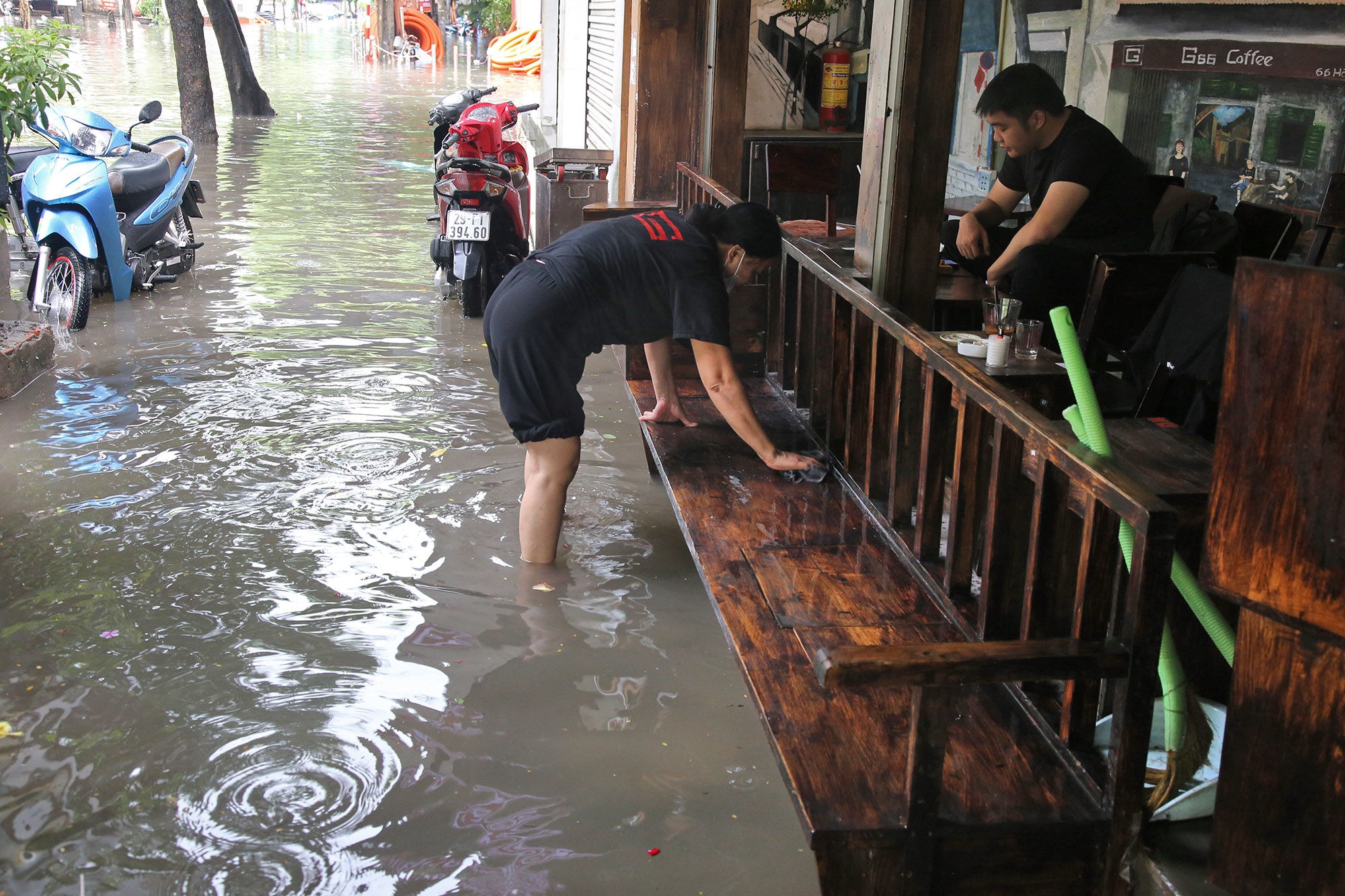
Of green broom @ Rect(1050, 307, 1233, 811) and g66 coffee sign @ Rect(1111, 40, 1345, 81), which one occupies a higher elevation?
g66 coffee sign @ Rect(1111, 40, 1345, 81)

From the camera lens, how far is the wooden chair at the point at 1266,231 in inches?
204

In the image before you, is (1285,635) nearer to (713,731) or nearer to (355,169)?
(713,731)

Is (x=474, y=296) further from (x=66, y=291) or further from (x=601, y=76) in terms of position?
(x=601, y=76)

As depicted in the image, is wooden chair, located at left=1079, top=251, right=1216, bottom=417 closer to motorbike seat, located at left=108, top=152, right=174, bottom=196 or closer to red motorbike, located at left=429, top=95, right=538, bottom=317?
red motorbike, located at left=429, top=95, right=538, bottom=317

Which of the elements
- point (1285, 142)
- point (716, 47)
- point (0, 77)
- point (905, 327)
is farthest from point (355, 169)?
point (905, 327)

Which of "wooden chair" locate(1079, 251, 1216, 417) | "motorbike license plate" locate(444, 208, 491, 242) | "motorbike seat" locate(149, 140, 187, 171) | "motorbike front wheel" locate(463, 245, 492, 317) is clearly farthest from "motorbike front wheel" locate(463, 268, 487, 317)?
"wooden chair" locate(1079, 251, 1216, 417)

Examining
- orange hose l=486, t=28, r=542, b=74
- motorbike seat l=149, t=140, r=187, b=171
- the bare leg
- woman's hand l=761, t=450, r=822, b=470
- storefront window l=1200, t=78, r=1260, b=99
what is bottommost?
the bare leg

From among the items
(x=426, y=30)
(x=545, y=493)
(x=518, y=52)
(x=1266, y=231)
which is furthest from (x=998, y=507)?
(x=426, y=30)

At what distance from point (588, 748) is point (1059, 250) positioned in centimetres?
294

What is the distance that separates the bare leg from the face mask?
0.80 meters

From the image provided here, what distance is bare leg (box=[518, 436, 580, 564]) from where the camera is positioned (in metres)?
4.38

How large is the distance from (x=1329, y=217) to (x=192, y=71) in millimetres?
15045

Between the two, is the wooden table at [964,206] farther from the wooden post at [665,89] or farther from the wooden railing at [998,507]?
the wooden railing at [998,507]

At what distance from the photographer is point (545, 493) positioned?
448 centimetres
